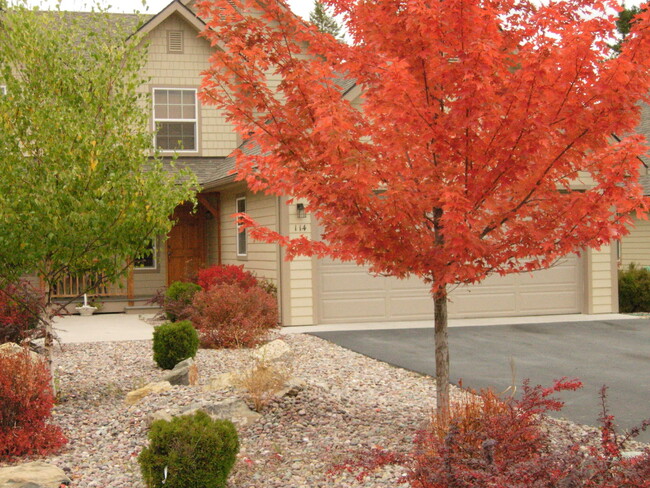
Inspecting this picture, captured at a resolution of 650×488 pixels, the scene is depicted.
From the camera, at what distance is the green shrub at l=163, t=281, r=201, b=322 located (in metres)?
13.9

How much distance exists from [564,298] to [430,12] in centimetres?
1234

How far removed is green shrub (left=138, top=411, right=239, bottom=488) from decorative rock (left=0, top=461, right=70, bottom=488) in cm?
67

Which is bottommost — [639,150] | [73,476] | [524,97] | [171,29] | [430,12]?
[73,476]

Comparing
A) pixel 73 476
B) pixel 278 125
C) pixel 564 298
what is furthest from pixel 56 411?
pixel 564 298

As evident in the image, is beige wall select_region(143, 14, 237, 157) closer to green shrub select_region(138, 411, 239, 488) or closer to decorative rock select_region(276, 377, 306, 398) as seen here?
decorative rock select_region(276, 377, 306, 398)

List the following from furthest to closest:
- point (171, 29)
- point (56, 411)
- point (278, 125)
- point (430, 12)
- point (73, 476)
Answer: point (171, 29), point (56, 411), point (278, 125), point (73, 476), point (430, 12)

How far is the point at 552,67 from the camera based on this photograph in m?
5.00

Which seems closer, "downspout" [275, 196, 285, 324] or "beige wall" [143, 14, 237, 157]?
"downspout" [275, 196, 285, 324]

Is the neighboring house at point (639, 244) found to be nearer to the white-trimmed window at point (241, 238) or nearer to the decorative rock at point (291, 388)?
the white-trimmed window at point (241, 238)

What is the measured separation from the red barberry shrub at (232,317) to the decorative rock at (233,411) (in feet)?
15.2

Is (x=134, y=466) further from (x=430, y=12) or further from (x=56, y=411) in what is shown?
(x=430, y=12)

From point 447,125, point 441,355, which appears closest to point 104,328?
point 441,355

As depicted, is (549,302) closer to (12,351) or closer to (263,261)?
(263,261)

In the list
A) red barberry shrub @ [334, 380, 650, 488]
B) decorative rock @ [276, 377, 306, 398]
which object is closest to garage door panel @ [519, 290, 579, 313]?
decorative rock @ [276, 377, 306, 398]
